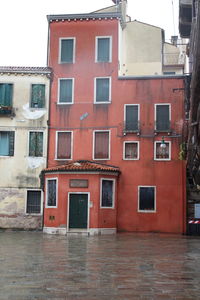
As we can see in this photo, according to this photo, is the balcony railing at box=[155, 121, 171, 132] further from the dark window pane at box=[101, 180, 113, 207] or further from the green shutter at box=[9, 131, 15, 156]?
the green shutter at box=[9, 131, 15, 156]

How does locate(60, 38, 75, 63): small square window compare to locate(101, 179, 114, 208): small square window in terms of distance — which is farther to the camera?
locate(60, 38, 75, 63): small square window

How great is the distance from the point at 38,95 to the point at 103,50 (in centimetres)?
508

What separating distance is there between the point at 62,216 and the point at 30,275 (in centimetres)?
1543

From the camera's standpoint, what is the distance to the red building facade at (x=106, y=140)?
2652 centimetres

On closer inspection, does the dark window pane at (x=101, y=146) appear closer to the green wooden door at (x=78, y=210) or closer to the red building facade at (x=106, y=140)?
the red building facade at (x=106, y=140)

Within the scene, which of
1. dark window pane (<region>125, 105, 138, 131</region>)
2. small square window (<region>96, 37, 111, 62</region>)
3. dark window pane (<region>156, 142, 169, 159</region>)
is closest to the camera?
dark window pane (<region>156, 142, 169, 159</region>)

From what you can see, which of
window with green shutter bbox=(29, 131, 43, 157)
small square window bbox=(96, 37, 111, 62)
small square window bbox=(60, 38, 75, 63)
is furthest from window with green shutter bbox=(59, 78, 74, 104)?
window with green shutter bbox=(29, 131, 43, 157)

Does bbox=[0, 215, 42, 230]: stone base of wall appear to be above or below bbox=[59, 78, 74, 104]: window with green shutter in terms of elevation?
below

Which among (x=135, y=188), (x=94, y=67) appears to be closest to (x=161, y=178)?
(x=135, y=188)

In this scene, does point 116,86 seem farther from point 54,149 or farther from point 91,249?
point 91,249

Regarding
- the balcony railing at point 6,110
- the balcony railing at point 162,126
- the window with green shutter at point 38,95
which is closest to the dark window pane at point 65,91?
the window with green shutter at point 38,95

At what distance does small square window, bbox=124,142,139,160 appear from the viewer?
90.9 feet

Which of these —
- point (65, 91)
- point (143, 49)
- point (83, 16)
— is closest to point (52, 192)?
point (65, 91)

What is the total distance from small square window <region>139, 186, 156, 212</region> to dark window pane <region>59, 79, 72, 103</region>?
24.0 ft
